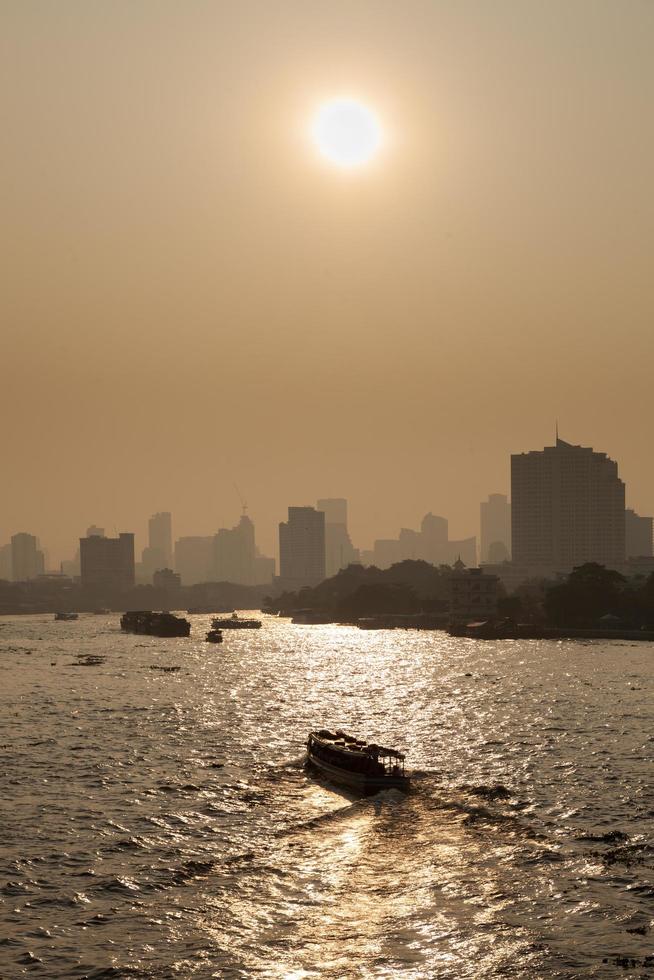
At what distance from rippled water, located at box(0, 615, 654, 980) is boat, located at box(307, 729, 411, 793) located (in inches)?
56.3

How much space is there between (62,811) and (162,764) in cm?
1552

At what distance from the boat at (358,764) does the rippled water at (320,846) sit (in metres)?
1.43

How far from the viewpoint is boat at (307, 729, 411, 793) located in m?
Answer: 67.4

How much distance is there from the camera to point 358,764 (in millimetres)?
68812

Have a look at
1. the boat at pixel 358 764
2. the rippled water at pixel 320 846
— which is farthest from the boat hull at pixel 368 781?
the rippled water at pixel 320 846

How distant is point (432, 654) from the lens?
188m

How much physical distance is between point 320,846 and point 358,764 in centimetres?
1358

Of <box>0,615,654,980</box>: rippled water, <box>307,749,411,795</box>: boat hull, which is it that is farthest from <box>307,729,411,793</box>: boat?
<box>0,615,654,980</box>: rippled water

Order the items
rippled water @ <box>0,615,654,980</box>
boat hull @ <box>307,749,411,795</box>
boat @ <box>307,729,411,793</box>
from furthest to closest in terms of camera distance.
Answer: boat @ <box>307,729,411,793</box>
boat hull @ <box>307,749,411,795</box>
rippled water @ <box>0,615,654,980</box>

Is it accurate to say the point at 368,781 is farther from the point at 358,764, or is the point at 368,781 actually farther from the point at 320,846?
the point at 320,846

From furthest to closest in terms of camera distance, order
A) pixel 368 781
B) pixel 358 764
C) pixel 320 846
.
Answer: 1. pixel 358 764
2. pixel 368 781
3. pixel 320 846

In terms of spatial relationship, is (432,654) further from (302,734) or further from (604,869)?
(604,869)

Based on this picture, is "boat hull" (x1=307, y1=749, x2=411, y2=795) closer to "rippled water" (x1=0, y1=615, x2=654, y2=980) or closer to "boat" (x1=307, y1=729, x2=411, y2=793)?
"boat" (x1=307, y1=729, x2=411, y2=793)

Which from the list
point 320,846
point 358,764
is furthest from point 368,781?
point 320,846
